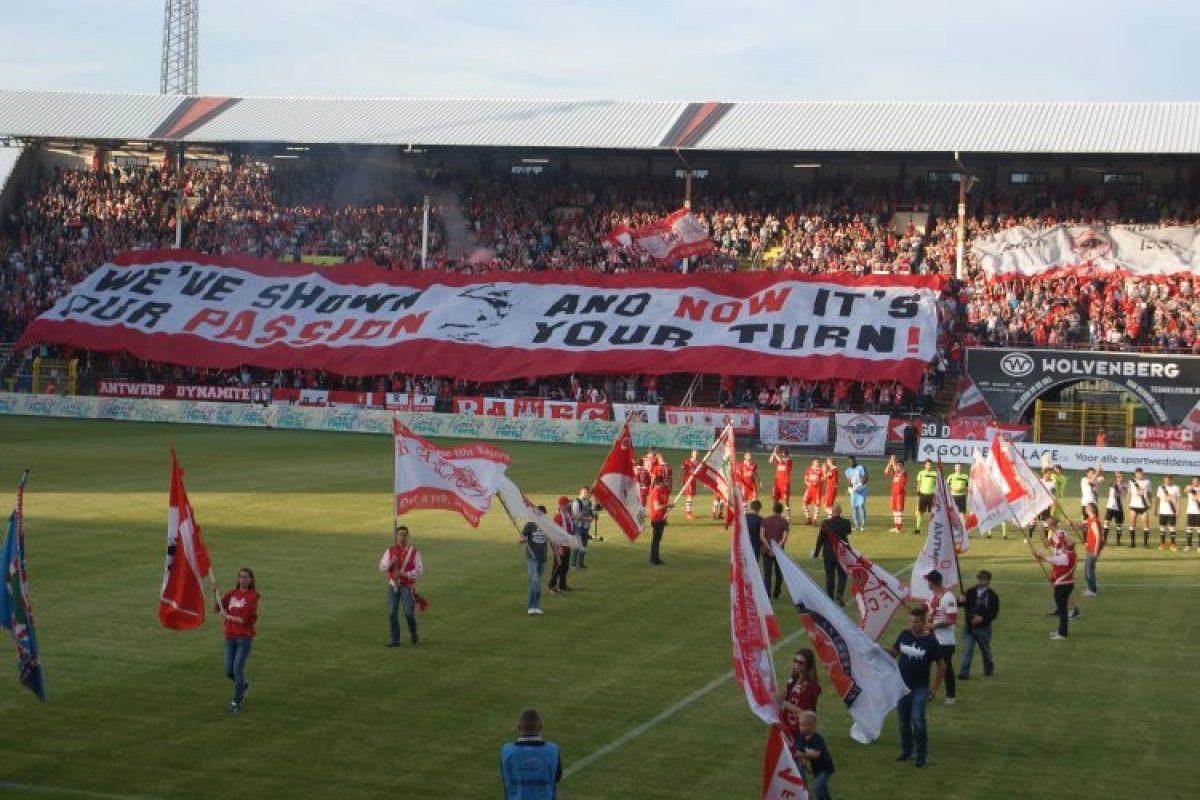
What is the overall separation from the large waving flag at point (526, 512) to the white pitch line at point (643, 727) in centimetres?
517

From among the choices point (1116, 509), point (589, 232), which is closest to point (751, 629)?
point (1116, 509)

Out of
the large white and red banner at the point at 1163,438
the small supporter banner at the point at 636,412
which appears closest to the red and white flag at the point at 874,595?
the large white and red banner at the point at 1163,438

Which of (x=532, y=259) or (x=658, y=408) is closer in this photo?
(x=658, y=408)

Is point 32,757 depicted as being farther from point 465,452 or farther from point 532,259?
point 532,259

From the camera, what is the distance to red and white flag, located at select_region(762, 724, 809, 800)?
45.0 feet

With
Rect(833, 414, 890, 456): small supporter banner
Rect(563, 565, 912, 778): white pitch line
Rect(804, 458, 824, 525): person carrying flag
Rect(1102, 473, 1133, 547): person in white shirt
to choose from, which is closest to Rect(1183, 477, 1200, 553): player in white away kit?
Rect(1102, 473, 1133, 547): person in white shirt

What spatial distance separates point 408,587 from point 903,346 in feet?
135

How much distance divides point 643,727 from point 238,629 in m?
4.84

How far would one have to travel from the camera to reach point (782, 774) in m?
13.8

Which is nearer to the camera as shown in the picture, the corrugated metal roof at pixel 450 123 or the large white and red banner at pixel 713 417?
the large white and red banner at pixel 713 417

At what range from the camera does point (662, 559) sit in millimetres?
32219

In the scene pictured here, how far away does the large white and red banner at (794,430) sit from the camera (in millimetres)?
57219

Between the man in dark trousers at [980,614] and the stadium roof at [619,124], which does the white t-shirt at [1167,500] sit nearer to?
the man in dark trousers at [980,614]

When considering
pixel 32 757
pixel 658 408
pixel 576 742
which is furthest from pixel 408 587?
pixel 658 408
